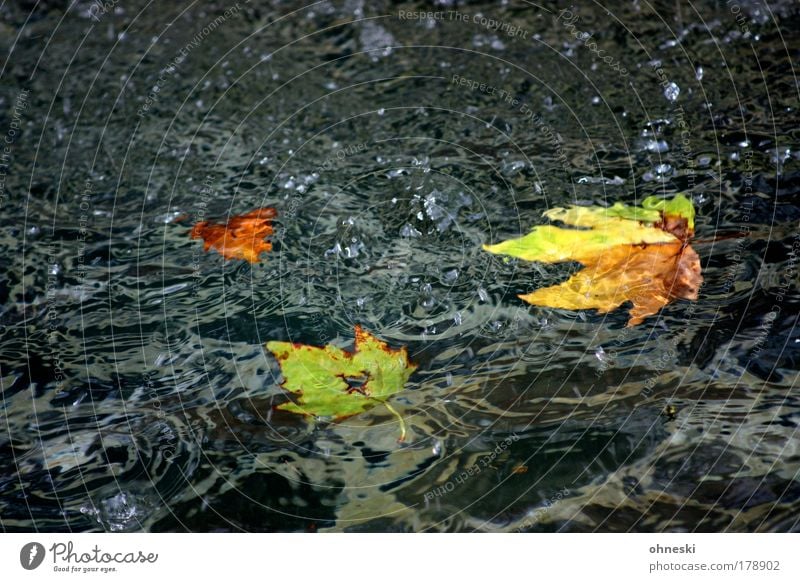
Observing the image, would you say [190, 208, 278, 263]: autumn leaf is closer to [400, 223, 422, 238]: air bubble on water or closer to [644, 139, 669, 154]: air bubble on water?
[400, 223, 422, 238]: air bubble on water

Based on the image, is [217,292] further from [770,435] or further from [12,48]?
[12,48]

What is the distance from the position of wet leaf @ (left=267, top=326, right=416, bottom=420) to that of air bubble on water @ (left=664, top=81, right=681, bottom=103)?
2.29 feet

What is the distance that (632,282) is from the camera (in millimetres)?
967

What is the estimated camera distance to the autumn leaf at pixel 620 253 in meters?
0.96

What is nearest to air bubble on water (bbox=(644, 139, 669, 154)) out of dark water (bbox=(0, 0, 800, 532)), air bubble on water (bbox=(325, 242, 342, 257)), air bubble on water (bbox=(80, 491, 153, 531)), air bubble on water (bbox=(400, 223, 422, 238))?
dark water (bbox=(0, 0, 800, 532))

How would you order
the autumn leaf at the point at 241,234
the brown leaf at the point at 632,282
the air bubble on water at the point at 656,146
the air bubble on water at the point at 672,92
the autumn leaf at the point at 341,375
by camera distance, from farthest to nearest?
the air bubble on water at the point at 672,92
the air bubble on water at the point at 656,146
the autumn leaf at the point at 241,234
the brown leaf at the point at 632,282
the autumn leaf at the point at 341,375

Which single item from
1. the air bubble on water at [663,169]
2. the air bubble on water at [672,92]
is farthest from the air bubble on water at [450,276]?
the air bubble on water at [672,92]

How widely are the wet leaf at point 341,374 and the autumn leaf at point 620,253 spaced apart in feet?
0.63

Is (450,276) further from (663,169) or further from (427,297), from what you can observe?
(663,169)

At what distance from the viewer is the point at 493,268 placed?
1012 mm

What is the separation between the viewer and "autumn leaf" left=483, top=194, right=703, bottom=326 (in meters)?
0.96

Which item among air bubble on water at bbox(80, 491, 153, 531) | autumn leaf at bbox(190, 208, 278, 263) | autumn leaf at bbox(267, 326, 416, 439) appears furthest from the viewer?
autumn leaf at bbox(190, 208, 278, 263)

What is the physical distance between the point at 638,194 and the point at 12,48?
1.14m

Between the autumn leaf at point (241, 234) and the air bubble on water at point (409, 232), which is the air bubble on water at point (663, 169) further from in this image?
the autumn leaf at point (241, 234)
